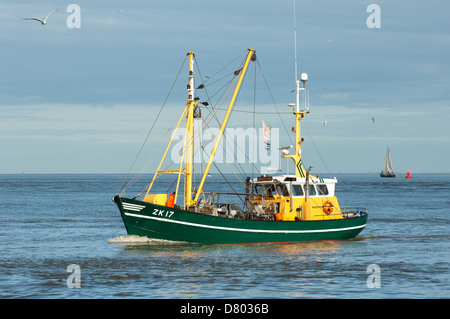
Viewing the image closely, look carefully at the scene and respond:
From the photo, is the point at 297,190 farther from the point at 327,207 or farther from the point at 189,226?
the point at 189,226

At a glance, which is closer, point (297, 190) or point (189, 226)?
point (189, 226)

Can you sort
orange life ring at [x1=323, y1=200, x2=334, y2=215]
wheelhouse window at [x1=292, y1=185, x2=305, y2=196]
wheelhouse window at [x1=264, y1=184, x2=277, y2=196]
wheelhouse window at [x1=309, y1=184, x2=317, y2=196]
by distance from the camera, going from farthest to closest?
1. orange life ring at [x1=323, y1=200, x2=334, y2=215]
2. wheelhouse window at [x1=309, y1=184, x2=317, y2=196]
3. wheelhouse window at [x1=264, y1=184, x2=277, y2=196]
4. wheelhouse window at [x1=292, y1=185, x2=305, y2=196]

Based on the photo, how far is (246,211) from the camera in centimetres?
3662

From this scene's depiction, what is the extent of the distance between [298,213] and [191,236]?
25.0 feet

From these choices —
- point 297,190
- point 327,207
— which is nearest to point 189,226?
point 297,190

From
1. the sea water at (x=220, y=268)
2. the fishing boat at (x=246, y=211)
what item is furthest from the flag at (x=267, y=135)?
the sea water at (x=220, y=268)

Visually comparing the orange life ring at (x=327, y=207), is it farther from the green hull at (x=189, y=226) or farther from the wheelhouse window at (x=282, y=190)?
the green hull at (x=189, y=226)

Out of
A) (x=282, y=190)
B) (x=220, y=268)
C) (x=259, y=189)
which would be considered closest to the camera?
(x=220, y=268)

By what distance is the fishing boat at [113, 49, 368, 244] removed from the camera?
107 ft

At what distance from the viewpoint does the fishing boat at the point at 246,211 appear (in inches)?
1289

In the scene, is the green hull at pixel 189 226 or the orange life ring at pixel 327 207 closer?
the green hull at pixel 189 226

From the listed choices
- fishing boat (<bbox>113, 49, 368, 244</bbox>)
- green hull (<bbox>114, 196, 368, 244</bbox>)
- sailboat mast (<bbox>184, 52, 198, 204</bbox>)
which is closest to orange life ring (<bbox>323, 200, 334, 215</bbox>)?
fishing boat (<bbox>113, 49, 368, 244</bbox>)

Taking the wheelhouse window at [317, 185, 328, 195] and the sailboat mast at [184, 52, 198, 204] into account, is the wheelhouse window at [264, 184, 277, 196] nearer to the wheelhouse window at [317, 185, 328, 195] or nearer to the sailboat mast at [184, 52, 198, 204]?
the wheelhouse window at [317, 185, 328, 195]
